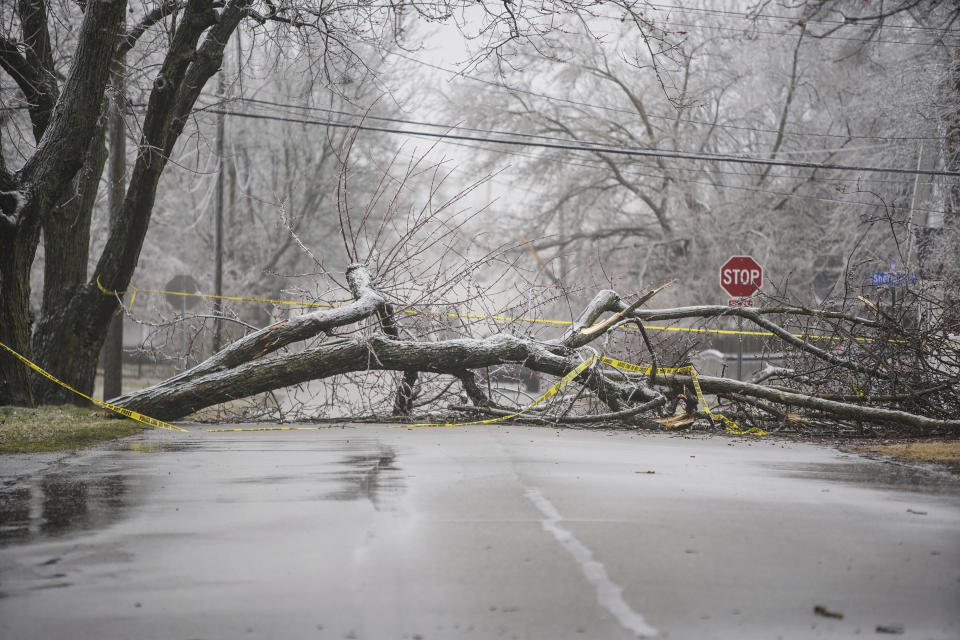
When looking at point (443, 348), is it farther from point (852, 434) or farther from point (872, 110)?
point (872, 110)

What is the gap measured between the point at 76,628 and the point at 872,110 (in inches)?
1029

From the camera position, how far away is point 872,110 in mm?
26328

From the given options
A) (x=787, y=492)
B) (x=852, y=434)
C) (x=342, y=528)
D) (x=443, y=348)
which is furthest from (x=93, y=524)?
(x=852, y=434)

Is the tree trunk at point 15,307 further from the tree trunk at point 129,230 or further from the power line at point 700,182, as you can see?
the power line at point 700,182

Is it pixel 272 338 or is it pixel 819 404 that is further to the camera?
pixel 272 338

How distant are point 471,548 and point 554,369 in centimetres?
727

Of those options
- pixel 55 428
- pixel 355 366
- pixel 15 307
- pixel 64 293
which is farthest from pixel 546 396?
pixel 64 293

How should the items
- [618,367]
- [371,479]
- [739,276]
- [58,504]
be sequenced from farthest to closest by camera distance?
[739,276]
[618,367]
[371,479]
[58,504]

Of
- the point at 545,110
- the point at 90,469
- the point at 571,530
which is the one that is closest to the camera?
the point at 571,530

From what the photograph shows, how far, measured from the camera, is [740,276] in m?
21.5

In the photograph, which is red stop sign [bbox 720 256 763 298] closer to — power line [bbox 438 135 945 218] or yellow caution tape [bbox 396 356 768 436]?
power line [bbox 438 135 945 218]

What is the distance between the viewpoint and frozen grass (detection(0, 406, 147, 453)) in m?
9.51

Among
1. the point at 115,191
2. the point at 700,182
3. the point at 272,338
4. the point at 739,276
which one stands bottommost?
the point at 272,338

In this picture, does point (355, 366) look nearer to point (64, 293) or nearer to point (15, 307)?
point (15, 307)
